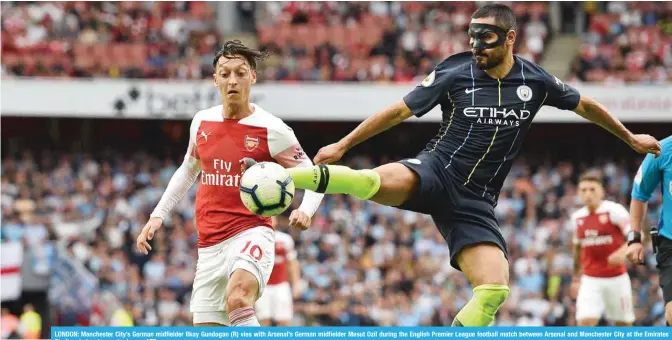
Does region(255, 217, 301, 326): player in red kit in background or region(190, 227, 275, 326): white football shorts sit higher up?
region(190, 227, 275, 326): white football shorts

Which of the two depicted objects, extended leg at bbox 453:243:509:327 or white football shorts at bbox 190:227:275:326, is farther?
white football shorts at bbox 190:227:275:326

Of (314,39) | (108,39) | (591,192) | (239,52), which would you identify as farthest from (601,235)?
(108,39)

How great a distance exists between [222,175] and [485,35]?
2.06 meters

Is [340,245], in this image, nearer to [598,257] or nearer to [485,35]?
[598,257]

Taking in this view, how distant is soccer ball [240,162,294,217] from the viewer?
256 inches

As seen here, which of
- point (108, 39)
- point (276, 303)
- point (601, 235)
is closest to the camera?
point (601, 235)

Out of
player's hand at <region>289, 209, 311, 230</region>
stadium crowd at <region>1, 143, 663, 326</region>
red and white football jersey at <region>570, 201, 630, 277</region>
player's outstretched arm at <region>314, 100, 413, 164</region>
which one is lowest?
stadium crowd at <region>1, 143, 663, 326</region>

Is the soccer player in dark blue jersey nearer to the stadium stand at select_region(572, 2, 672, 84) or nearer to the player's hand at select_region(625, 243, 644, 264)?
the player's hand at select_region(625, 243, 644, 264)

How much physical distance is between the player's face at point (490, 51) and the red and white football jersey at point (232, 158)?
1.39 m

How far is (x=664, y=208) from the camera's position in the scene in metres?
8.51

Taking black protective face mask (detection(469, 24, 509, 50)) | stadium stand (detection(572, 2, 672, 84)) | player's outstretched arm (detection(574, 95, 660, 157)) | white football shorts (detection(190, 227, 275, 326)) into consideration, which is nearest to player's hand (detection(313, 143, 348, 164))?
white football shorts (detection(190, 227, 275, 326))

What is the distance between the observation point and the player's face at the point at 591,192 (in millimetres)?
11781
